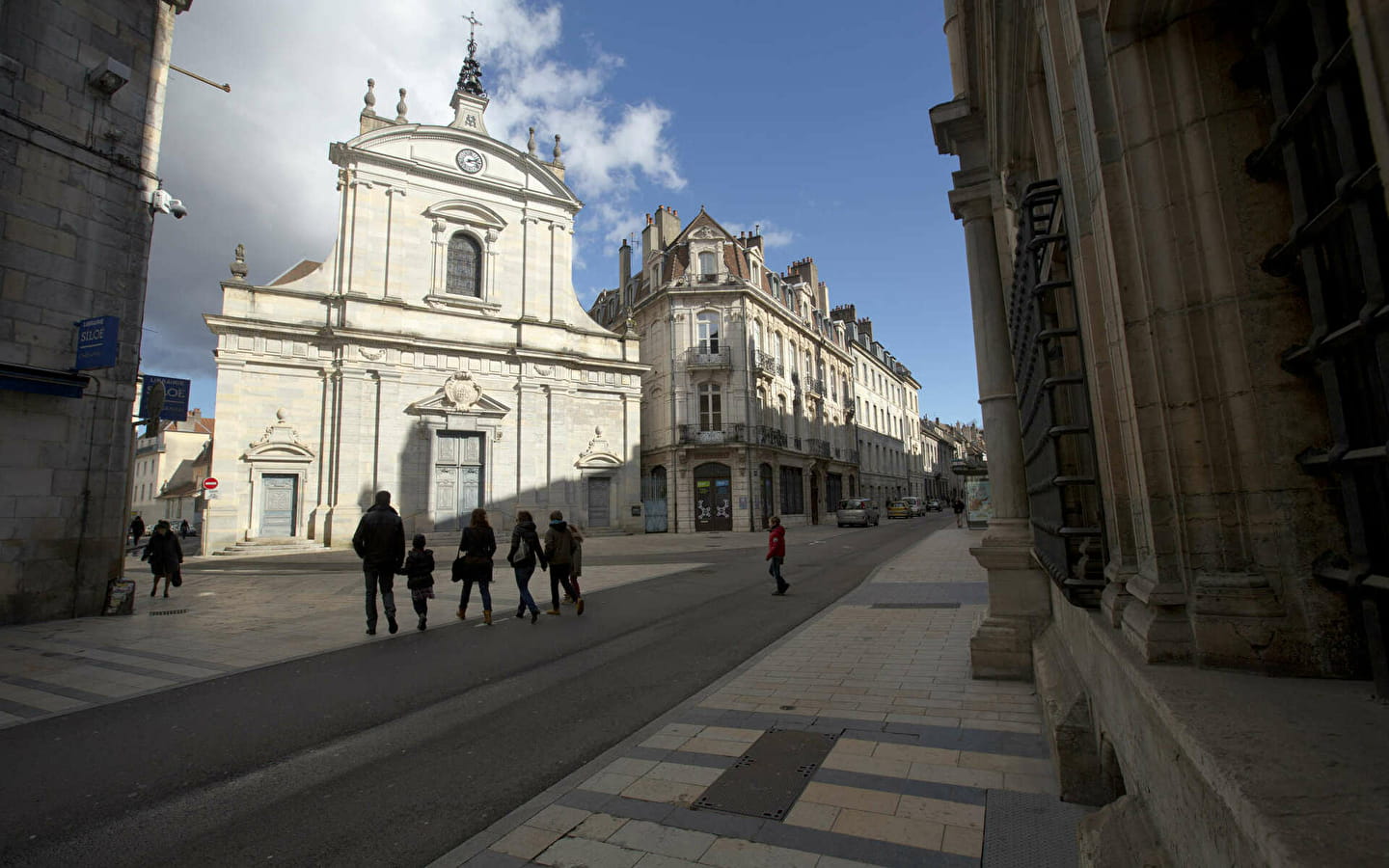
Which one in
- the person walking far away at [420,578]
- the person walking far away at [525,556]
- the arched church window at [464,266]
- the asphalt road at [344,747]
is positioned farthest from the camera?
the arched church window at [464,266]

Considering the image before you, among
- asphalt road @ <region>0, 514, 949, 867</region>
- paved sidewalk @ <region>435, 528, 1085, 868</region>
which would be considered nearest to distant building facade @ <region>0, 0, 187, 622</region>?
asphalt road @ <region>0, 514, 949, 867</region>

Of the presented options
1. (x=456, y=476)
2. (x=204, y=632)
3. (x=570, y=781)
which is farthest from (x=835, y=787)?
(x=456, y=476)

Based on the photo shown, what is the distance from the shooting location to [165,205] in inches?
403

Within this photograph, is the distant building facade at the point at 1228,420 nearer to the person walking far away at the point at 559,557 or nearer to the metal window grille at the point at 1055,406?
the metal window grille at the point at 1055,406

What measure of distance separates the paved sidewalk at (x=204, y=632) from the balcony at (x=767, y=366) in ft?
68.6

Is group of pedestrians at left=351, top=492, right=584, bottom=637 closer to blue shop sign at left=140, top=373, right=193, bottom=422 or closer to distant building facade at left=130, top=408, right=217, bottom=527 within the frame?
blue shop sign at left=140, top=373, right=193, bottom=422

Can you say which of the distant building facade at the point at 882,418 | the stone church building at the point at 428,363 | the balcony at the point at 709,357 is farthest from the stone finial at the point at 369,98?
the distant building facade at the point at 882,418

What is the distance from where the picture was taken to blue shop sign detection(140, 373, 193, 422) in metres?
11.0

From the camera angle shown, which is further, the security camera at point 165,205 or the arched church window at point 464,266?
the arched church window at point 464,266

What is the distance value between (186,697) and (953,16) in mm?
9477

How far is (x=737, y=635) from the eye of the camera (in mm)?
7297

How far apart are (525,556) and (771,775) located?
19.7ft

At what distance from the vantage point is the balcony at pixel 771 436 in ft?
111

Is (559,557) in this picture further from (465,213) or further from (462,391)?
(465,213)
